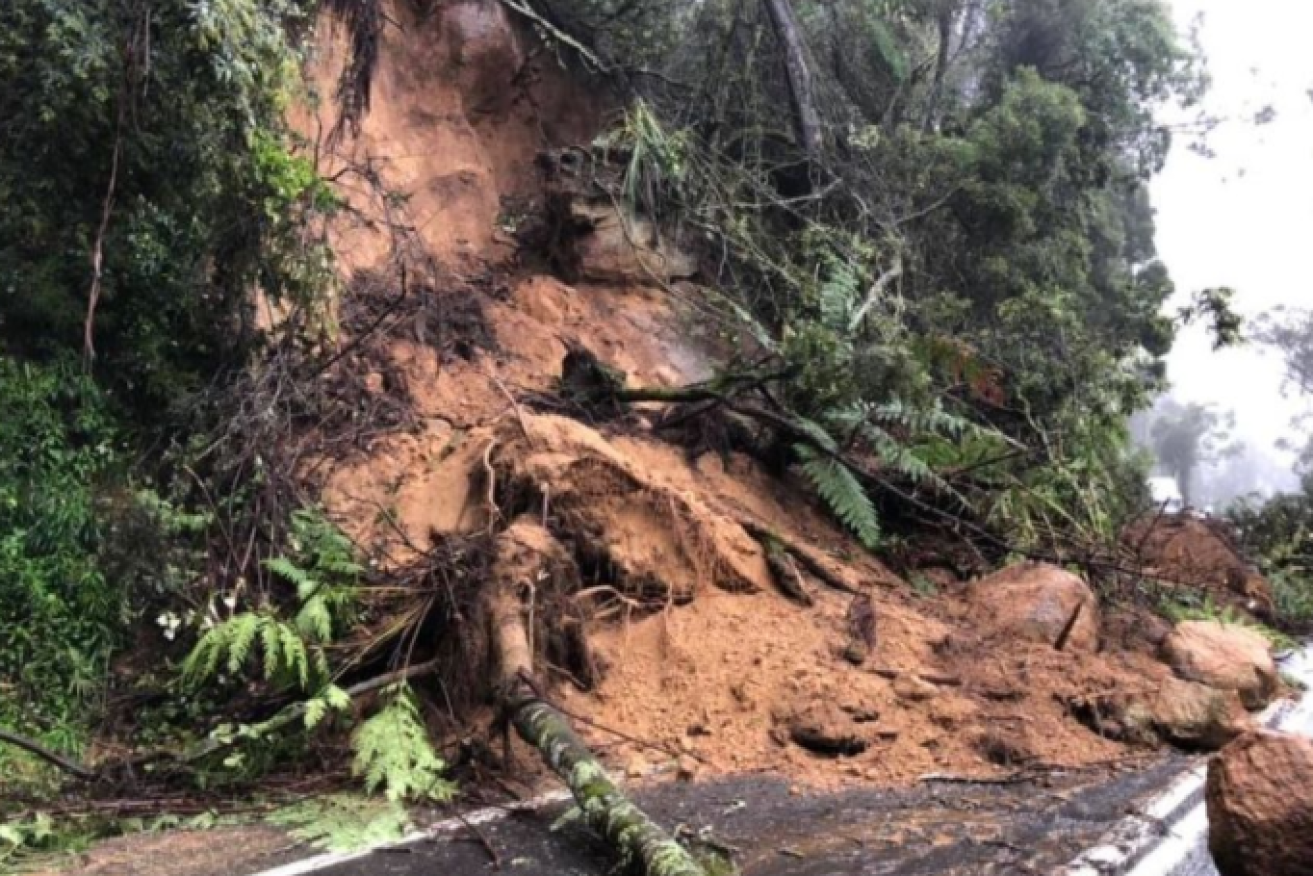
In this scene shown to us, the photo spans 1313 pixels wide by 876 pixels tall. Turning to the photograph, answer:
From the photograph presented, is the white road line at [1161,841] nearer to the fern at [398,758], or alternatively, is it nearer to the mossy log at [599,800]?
the mossy log at [599,800]

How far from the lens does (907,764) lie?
6055 mm

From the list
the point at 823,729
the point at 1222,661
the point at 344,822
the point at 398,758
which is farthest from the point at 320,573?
the point at 1222,661

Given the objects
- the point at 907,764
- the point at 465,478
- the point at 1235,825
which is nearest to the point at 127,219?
the point at 465,478

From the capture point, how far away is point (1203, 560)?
12016 millimetres

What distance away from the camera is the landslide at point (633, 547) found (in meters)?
6.33

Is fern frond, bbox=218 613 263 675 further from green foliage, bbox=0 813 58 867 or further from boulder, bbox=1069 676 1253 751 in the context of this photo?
boulder, bbox=1069 676 1253 751

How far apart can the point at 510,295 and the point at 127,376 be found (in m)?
4.58

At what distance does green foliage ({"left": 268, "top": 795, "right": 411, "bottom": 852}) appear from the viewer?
487cm

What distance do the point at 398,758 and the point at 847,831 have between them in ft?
7.49

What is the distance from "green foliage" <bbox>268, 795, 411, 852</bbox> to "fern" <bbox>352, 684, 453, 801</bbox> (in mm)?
102

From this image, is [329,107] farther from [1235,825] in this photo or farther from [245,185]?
[1235,825]

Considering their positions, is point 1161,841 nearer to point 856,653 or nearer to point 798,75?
point 856,653

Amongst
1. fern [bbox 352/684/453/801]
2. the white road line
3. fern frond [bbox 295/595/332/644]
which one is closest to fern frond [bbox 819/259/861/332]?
the white road line

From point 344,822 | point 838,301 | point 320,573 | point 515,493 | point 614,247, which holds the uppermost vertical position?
point 614,247
